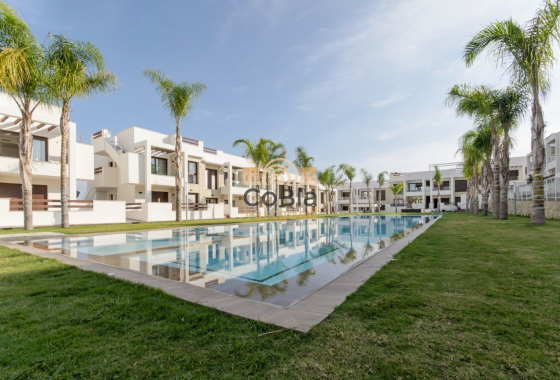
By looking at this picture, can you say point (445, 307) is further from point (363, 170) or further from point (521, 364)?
point (363, 170)

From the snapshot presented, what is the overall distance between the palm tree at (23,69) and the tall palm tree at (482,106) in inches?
866

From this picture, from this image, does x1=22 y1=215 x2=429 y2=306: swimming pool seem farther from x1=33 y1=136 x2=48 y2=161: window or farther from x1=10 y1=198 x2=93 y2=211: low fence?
x1=33 y1=136 x2=48 y2=161: window

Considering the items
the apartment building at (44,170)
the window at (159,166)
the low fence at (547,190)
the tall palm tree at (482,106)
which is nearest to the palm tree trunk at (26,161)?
the apartment building at (44,170)

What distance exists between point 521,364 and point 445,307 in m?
1.11

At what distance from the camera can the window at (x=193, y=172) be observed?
27.2 meters

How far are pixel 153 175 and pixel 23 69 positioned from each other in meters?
12.4

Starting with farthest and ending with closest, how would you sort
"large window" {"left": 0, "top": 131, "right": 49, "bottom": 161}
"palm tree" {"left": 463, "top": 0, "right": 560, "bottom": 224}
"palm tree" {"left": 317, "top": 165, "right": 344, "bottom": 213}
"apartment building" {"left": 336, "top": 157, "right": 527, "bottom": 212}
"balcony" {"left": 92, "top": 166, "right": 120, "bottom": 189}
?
"apartment building" {"left": 336, "top": 157, "right": 527, "bottom": 212} → "palm tree" {"left": 317, "top": 165, "right": 344, "bottom": 213} → "balcony" {"left": 92, "top": 166, "right": 120, "bottom": 189} → "large window" {"left": 0, "top": 131, "right": 49, "bottom": 161} → "palm tree" {"left": 463, "top": 0, "right": 560, "bottom": 224}

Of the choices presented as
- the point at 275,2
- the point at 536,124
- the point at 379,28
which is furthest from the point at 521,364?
the point at 275,2

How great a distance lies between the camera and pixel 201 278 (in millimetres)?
5250

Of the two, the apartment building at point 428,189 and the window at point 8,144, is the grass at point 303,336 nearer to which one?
the window at point 8,144

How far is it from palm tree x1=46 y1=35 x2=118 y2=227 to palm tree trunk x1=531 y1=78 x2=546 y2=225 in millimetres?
21100

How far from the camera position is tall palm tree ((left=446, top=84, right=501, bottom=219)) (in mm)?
15312

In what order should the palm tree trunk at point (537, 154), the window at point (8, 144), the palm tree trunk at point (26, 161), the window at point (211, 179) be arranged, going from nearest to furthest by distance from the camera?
the palm tree trunk at point (537, 154) → the palm tree trunk at point (26, 161) → the window at point (8, 144) → the window at point (211, 179)

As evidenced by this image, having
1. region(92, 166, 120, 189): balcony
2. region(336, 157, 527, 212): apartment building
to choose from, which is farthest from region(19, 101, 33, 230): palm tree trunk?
region(336, 157, 527, 212): apartment building
